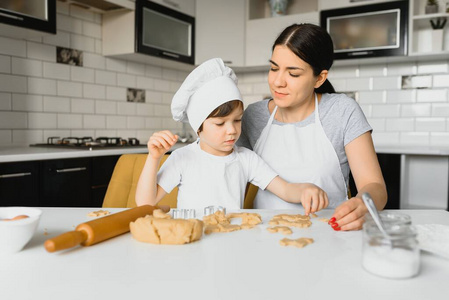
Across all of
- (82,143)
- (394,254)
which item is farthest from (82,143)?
(394,254)

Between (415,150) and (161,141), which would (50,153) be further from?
(415,150)

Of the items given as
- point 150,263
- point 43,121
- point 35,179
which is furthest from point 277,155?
point 43,121

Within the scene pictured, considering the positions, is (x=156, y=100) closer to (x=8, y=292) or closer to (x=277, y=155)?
(x=277, y=155)

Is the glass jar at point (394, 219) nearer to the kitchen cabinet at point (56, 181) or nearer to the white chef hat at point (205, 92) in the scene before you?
the white chef hat at point (205, 92)

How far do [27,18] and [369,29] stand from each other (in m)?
2.63

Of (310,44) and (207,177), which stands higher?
(310,44)

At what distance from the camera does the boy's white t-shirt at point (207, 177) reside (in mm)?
1413

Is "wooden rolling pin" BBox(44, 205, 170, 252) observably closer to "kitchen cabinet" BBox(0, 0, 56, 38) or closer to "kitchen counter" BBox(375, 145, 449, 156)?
"kitchen cabinet" BBox(0, 0, 56, 38)

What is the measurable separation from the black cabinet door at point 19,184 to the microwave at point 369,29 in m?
2.63

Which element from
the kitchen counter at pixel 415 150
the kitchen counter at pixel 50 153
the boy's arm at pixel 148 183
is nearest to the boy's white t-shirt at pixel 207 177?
the boy's arm at pixel 148 183

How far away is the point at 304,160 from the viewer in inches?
61.9

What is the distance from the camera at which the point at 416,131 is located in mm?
3596

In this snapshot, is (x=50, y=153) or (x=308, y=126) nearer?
(x=308, y=126)

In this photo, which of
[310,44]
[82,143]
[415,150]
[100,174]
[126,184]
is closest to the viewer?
[310,44]
